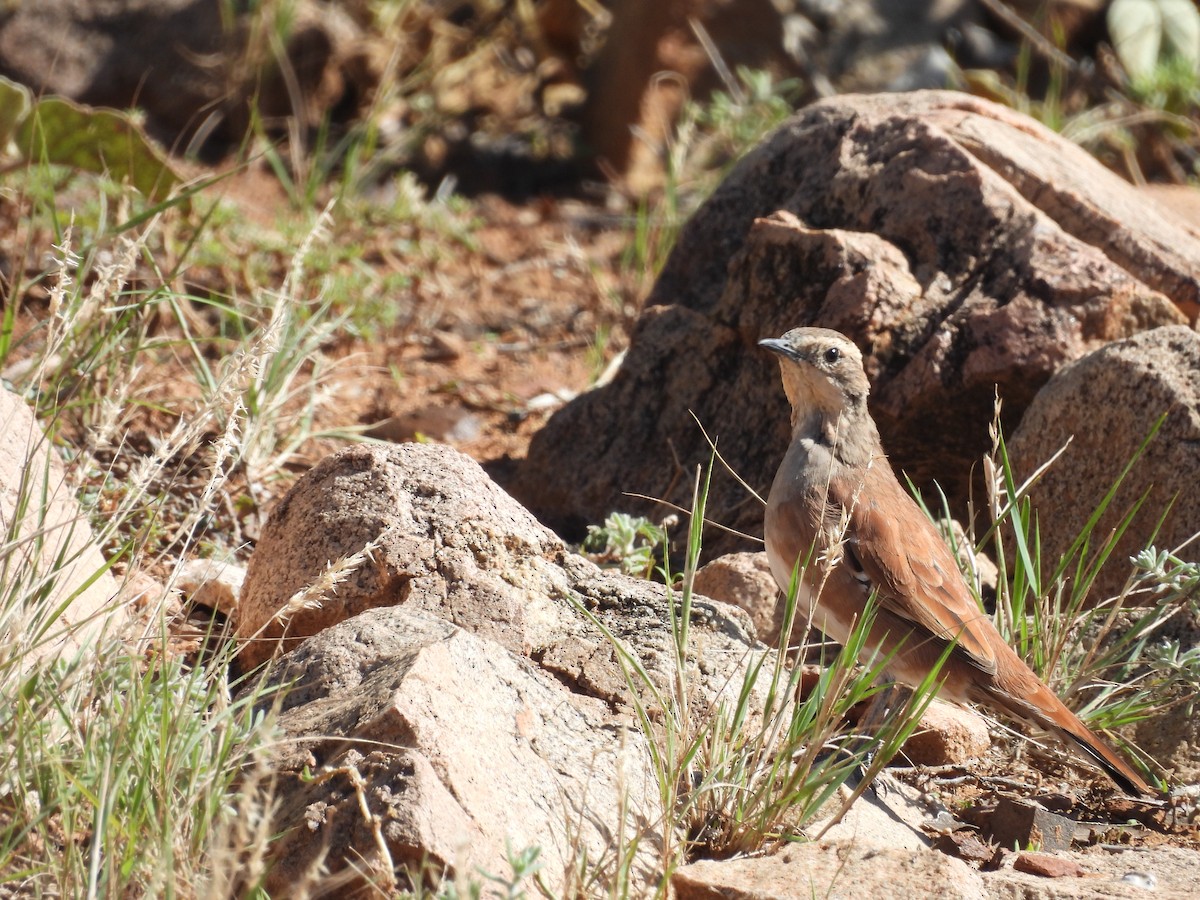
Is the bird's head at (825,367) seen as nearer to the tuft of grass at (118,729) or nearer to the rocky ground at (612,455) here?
the rocky ground at (612,455)

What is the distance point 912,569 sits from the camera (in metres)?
4.22

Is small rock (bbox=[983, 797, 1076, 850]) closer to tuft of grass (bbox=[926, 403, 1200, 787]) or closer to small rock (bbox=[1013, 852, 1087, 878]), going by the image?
small rock (bbox=[1013, 852, 1087, 878])

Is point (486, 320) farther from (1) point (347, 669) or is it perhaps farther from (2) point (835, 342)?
(1) point (347, 669)

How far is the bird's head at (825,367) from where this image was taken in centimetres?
458

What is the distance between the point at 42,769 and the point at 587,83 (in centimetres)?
777

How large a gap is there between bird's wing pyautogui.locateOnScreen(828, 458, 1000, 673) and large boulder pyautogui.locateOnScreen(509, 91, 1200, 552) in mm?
690

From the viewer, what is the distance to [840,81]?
31.5 feet

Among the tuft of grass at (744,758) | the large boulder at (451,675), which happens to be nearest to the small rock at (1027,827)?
the tuft of grass at (744,758)

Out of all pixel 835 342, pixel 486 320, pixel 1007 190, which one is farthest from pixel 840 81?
pixel 835 342

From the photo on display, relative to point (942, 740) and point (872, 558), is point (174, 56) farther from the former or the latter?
point (942, 740)

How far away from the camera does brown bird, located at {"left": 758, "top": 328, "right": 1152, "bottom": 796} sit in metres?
3.97

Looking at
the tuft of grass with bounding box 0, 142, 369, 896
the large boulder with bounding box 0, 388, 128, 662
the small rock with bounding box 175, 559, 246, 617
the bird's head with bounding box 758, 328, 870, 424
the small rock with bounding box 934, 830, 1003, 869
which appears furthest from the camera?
the bird's head with bounding box 758, 328, 870, 424

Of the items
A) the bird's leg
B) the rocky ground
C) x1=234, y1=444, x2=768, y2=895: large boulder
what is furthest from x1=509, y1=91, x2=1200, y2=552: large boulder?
x1=234, y1=444, x2=768, y2=895: large boulder

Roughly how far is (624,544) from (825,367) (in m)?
0.90
